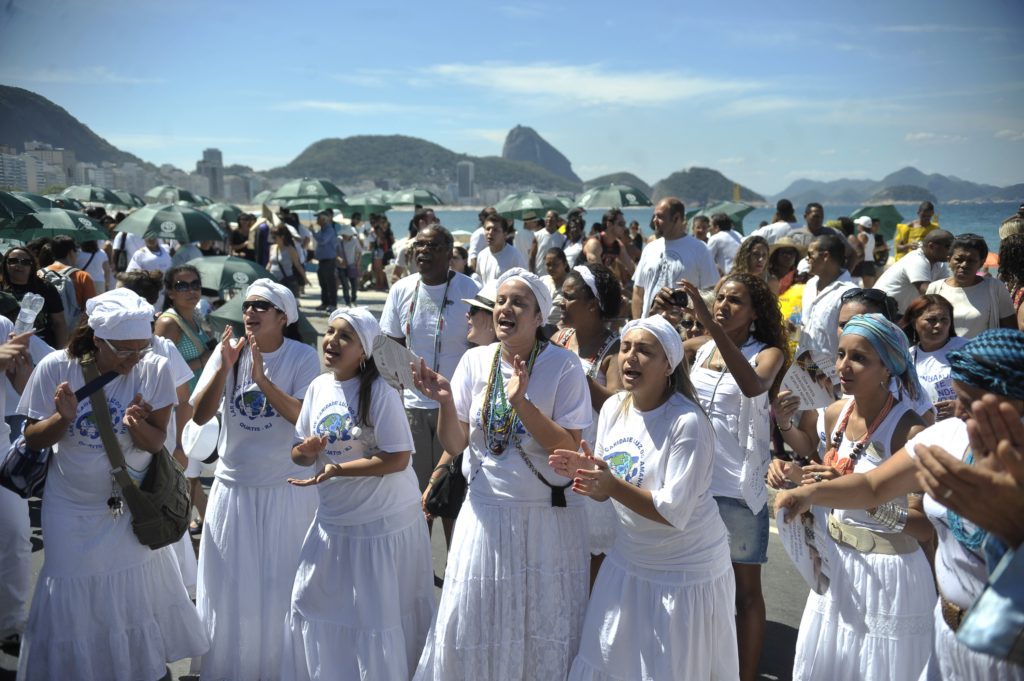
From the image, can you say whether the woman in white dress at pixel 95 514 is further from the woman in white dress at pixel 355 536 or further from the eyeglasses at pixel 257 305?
the woman in white dress at pixel 355 536

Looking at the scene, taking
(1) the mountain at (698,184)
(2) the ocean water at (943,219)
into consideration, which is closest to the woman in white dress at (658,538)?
(2) the ocean water at (943,219)

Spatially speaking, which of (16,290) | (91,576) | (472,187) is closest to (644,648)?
(91,576)

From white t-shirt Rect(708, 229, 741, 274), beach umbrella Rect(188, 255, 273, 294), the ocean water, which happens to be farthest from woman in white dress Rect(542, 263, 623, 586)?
the ocean water

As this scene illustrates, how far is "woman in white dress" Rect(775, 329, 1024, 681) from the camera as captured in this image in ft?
7.91

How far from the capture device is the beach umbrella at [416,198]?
26.2 metres

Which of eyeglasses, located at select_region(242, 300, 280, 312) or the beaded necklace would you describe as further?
eyeglasses, located at select_region(242, 300, 280, 312)

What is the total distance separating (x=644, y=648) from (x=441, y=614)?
3.32ft

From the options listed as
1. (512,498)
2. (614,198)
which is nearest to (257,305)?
(512,498)

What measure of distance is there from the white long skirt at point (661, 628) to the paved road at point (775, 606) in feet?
4.51

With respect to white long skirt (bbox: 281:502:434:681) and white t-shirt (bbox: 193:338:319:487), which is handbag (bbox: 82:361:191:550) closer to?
white t-shirt (bbox: 193:338:319:487)

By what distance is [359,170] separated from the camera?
6417 inches

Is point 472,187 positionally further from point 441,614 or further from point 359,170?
point 441,614

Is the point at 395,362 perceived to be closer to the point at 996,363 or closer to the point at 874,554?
the point at 874,554

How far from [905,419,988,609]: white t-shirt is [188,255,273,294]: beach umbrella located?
636 cm
